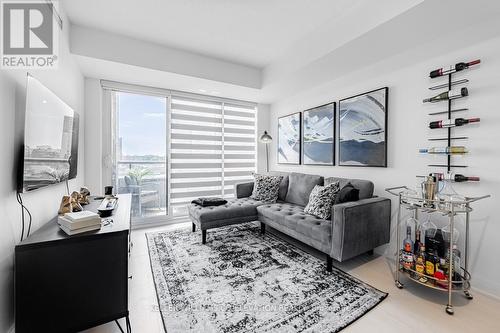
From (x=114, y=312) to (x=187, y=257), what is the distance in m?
1.13

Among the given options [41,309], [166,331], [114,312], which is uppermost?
[41,309]

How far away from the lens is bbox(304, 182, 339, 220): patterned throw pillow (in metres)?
2.49

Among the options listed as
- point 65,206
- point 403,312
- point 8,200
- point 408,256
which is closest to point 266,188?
point 408,256

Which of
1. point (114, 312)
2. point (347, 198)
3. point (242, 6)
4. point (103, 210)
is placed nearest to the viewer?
point (114, 312)

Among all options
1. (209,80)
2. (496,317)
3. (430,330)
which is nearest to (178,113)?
(209,80)

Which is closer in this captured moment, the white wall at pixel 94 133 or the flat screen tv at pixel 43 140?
the flat screen tv at pixel 43 140

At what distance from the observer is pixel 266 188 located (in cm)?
360

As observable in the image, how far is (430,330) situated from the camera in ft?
4.91

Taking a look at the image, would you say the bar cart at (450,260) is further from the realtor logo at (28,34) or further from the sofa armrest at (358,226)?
the realtor logo at (28,34)

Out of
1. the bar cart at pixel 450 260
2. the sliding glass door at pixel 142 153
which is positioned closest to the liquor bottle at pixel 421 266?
the bar cart at pixel 450 260

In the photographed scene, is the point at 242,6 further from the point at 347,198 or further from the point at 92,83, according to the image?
the point at 92,83

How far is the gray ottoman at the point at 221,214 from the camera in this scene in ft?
9.41

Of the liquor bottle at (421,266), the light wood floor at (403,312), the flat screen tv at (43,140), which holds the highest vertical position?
the flat screen tv at (43,140)

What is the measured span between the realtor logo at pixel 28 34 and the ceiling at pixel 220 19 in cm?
55
